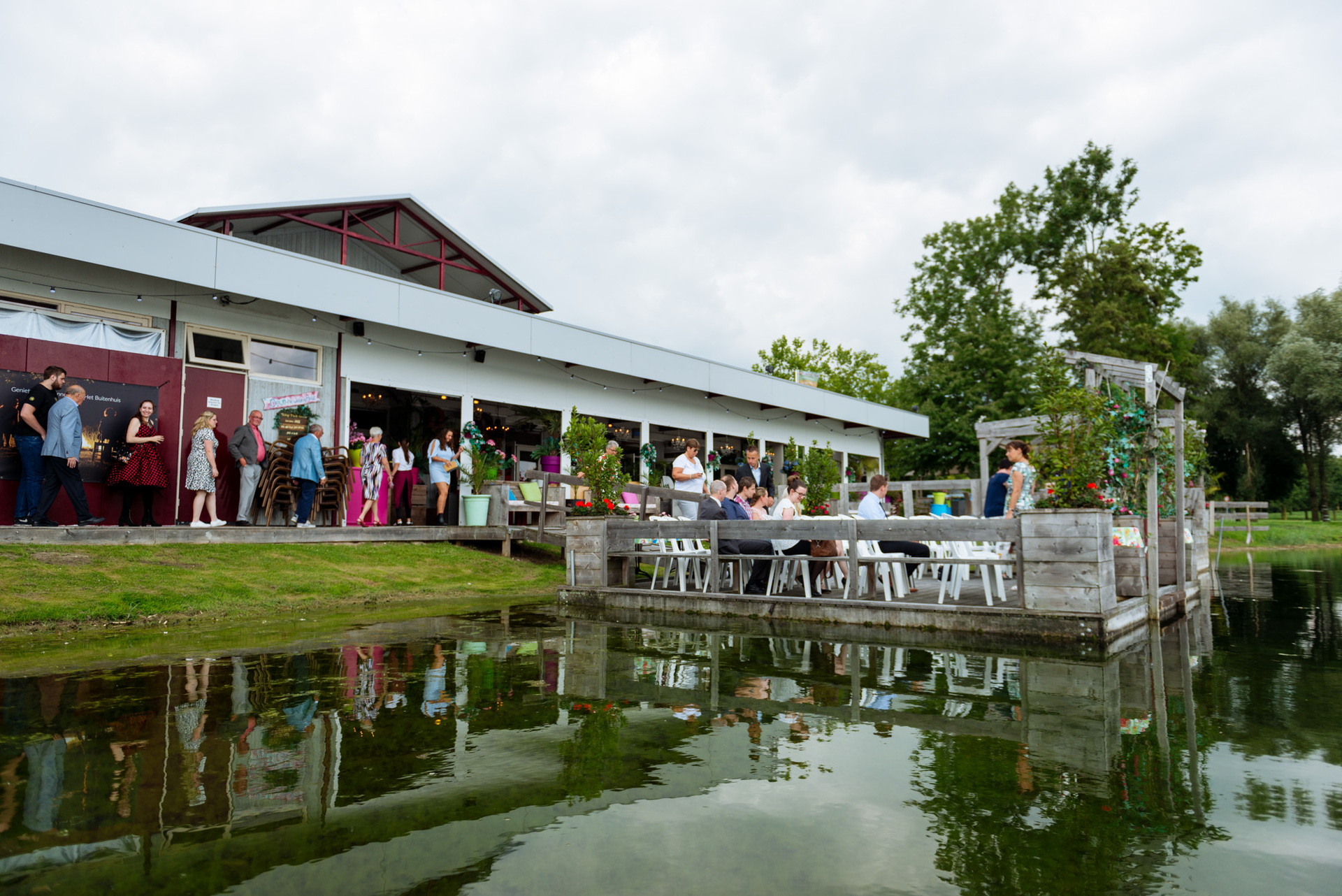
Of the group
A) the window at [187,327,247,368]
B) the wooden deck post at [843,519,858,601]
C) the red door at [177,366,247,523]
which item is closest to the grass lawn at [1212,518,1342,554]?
the wooden deck post at [843,519,858,601]

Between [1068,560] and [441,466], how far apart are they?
10381mm

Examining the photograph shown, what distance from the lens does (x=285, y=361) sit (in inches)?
536

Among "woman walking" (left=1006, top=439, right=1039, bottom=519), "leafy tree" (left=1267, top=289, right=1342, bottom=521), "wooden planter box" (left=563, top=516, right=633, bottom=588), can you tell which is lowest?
"wooden planter box" (left=563, top=516, right=633, bottom=588)

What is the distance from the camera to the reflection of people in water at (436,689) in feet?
14.9

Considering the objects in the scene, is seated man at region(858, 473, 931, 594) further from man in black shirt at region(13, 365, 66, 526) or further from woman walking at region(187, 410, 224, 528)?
man in black shirt at region(13, 365, 66, 526)

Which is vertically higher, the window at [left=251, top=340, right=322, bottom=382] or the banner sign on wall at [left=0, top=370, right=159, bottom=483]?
the window at [left=251, top=340, right=322, bottom=382]

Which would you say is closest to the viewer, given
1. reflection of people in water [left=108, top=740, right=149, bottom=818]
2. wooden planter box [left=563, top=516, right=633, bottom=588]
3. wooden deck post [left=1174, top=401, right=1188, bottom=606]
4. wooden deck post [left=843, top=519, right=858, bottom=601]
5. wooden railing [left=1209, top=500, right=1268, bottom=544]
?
reflection of people in water [left=108, top=740, right=149, bottom=818]

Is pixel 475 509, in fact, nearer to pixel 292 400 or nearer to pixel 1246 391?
pixel 292 400

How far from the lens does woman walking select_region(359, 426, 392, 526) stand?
13.4 metres

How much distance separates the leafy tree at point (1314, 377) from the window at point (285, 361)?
40.1 metres

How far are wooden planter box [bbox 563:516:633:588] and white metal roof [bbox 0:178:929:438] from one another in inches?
249

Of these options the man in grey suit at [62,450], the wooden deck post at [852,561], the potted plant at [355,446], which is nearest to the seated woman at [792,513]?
the wooden deck post at [852,561]

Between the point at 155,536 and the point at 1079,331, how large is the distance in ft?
101

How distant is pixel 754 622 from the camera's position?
830 centimetres
